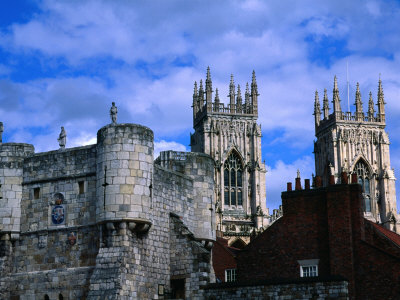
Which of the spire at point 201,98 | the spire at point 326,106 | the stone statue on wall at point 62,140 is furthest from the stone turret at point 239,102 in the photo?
the stone statue on wall at point 62,140

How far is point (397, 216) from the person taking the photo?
94125 millimetres

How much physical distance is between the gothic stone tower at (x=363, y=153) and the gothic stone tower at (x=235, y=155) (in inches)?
362

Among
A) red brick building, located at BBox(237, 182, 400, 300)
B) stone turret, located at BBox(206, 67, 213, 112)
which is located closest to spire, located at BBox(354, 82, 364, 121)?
stone turret, located at BBox(206, 67, 213, 112)

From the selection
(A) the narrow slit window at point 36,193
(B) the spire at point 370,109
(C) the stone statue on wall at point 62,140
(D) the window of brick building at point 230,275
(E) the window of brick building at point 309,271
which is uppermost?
(B) the spire at point 370,109

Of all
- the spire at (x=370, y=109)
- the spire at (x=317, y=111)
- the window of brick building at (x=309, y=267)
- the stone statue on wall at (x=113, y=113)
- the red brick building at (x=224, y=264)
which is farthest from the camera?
the spire at (x=317, y=111)

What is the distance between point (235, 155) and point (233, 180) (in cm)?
310

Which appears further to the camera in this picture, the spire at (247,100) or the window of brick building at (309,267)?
the spire at (247,100)

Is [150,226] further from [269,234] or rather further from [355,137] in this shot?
[355,137]

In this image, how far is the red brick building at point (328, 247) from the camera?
29.9 meters

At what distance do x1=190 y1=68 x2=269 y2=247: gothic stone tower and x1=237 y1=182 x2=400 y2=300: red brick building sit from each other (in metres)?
53.4

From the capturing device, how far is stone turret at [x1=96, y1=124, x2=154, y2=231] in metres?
26.3

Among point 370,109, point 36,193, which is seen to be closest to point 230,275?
point 36,193

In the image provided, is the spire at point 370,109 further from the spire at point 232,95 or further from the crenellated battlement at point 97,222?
the crenellated battlement at point 97,222

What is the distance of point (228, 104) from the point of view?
96.7 meters
